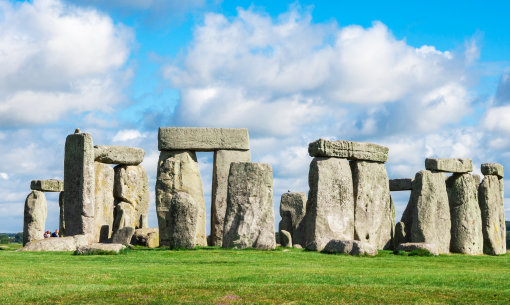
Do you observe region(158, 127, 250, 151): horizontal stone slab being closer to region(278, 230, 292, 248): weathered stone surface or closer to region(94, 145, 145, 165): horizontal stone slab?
region(94, 145, 145, 165): horizontal stone slab

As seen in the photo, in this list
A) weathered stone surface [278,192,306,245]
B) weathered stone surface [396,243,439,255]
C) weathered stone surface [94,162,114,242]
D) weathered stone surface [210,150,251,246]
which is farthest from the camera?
weathered stone surface [278,192,306,245]

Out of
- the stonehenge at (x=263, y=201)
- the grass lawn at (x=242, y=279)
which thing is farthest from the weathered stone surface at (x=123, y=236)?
the grass lawn at (x=242, y=279)

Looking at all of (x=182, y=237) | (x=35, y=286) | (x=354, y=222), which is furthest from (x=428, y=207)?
(x=35, y=286)

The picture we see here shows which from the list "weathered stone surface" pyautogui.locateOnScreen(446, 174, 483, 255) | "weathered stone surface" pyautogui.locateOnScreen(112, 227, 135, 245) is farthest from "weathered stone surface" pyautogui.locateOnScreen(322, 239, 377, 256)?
"weathered stone surface" pyautogui.locateOnScreen(112, 227, 135, 245)

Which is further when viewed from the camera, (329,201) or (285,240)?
(329,201)

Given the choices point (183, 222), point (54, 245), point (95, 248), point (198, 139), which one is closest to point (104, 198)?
point (198, 139)

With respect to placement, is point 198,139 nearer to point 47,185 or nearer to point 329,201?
point 329,201

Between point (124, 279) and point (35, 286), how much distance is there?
171cm

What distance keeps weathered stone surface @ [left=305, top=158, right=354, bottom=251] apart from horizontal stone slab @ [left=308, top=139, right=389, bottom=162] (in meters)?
0.25

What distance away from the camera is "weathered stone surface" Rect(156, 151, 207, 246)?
27.9 meters

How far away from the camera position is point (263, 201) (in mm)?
21812

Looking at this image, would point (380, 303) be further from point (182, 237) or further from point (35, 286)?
point (182, 237)

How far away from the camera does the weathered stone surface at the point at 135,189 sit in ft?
95.6

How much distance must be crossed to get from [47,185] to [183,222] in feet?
47.1
